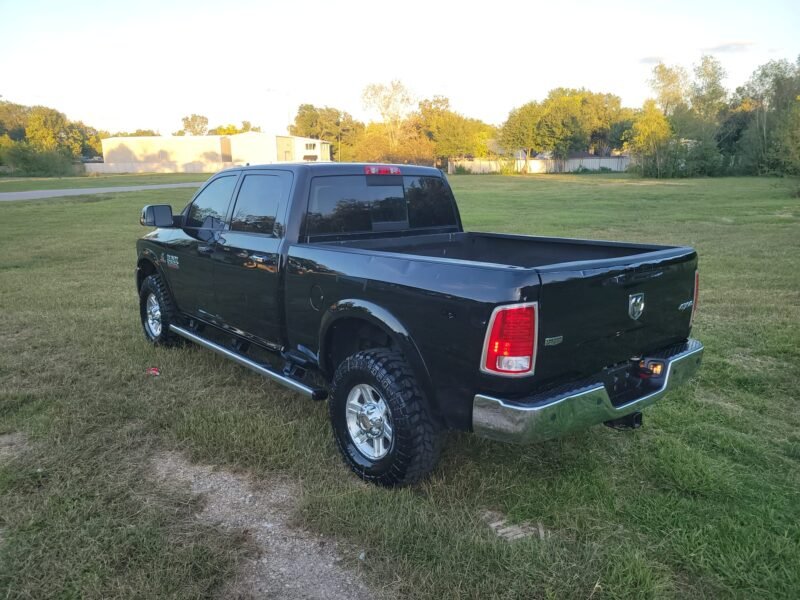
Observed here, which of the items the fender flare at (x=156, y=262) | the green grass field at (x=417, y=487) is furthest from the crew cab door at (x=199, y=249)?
the green grass field at (x=417, y=487)

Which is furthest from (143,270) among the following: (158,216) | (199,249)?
(199,249)

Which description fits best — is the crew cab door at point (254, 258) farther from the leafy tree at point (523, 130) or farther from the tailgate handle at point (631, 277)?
the leafy tree at point (523, 130)

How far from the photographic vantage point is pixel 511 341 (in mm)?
2855

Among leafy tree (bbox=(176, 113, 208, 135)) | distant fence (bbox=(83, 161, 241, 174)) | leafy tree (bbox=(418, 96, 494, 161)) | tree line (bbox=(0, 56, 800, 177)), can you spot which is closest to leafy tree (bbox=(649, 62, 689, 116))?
tree line (bbox=(0, 56, 800, 177))

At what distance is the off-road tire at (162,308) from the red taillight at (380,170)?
8.51 ft

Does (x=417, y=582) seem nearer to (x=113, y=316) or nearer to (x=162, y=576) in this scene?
(x=162, y=576)

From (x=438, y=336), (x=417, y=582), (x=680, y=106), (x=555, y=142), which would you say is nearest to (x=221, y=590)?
(x=417, y=582)

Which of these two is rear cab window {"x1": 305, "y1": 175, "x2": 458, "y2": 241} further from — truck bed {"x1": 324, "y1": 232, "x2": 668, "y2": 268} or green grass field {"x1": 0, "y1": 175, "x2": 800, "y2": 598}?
green grass field {"x1": 0, "y1": 175, "x2": 800, "y2": 598}

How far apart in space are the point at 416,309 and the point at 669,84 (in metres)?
65.0

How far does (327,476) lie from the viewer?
3678mm

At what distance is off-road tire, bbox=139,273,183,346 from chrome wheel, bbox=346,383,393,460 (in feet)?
9.57

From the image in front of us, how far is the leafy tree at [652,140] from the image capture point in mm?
50719

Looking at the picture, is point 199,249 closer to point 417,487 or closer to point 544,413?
point 417,487

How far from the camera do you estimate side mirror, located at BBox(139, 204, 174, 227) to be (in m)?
5.36
